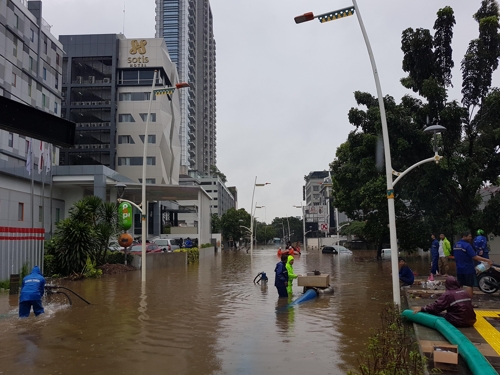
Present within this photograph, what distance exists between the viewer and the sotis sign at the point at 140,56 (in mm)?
62062

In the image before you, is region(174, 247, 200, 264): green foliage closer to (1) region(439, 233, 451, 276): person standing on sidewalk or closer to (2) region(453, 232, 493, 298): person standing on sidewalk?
(1) region(439, 233, 451, 276): person standing on sidewalk

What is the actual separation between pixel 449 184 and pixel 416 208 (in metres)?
4.19

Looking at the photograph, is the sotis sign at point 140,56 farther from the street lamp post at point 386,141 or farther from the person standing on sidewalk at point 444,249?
the street lamp post at point 386,141

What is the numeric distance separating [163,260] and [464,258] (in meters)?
21.4

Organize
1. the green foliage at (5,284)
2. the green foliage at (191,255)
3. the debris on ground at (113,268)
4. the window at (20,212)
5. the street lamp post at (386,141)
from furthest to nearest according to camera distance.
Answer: the green foliage at (191,255) → the window at (20,212) → the debris on ground at (113,268) → the green foliage at (5,284) → the street lamp post at (386,141)

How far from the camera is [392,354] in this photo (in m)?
5.67

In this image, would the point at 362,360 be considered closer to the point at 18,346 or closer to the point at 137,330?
the point at 137,330

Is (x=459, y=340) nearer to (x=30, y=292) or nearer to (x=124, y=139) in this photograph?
(x=30, y=292)

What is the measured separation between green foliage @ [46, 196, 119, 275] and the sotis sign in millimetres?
42405

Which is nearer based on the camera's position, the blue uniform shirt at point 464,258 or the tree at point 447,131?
the blue uniform shirt at point 464,258

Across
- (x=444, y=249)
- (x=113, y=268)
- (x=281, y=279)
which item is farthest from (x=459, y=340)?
(x=113, y=268)

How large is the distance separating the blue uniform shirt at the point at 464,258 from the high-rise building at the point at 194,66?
95.5 m

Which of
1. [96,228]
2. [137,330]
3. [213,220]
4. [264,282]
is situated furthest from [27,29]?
[213,220]

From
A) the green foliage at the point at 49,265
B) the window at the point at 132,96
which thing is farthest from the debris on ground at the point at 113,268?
the window at the point at 132,96
